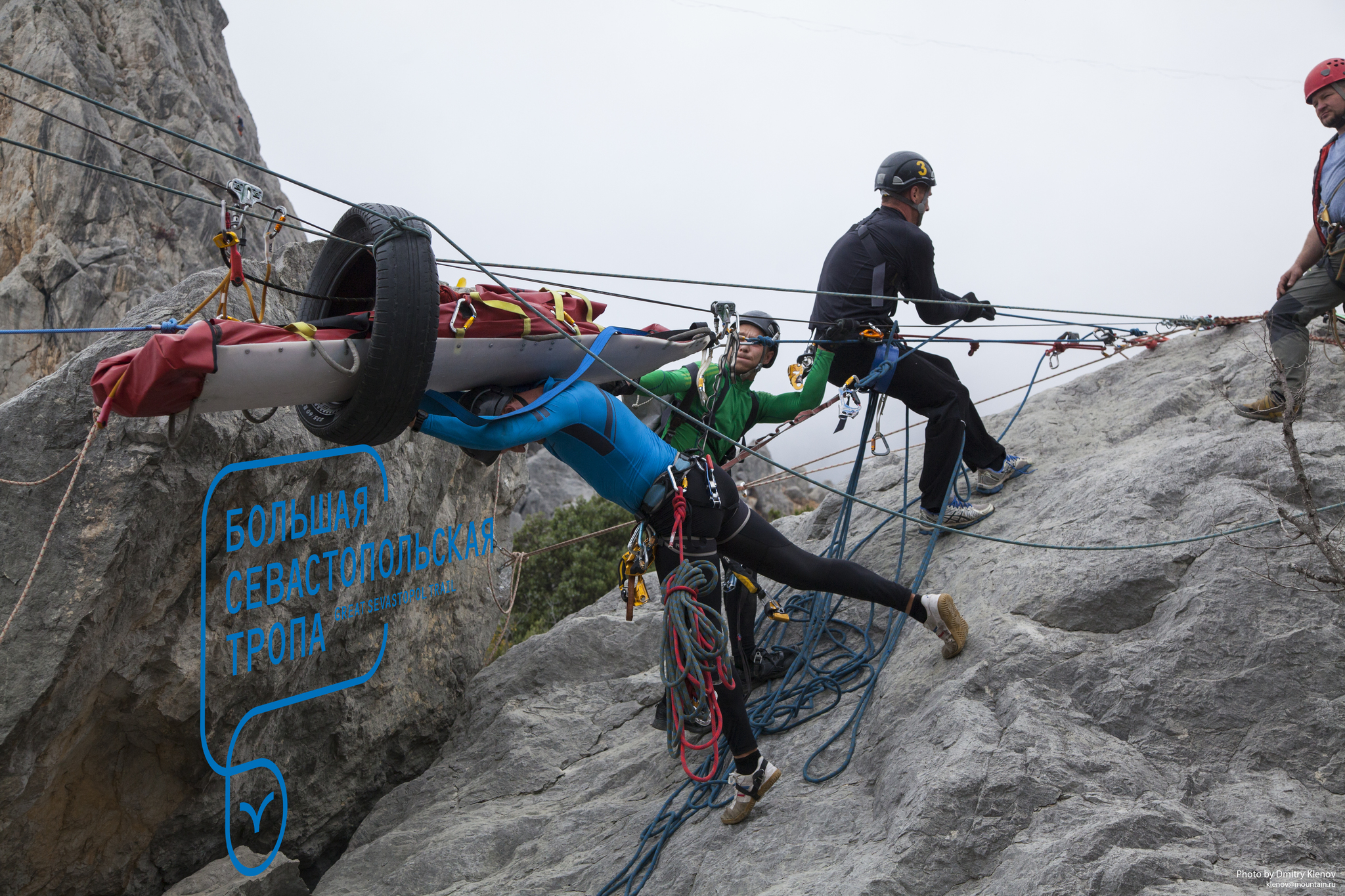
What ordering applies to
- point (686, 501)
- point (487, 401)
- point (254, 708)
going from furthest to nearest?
1. point (254, 708)
2. point (686, 501)
3. point (487, 401)

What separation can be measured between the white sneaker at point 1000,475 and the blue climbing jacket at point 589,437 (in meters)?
2.65

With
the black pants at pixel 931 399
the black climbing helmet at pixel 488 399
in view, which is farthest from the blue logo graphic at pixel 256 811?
the black pants at pixel 931 399

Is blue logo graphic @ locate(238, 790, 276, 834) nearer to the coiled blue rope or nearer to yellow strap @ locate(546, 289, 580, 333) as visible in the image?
the coiled blue rope

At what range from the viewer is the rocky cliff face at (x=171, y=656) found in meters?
4.05

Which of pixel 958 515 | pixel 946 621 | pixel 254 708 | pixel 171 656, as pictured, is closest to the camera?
pixel 946 621

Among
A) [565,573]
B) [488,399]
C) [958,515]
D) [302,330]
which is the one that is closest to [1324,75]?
[958,515]

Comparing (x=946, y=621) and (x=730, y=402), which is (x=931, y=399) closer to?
(x=730, y=402)

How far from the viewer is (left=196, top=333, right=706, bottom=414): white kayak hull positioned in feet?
10.6

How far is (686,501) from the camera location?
4117mm

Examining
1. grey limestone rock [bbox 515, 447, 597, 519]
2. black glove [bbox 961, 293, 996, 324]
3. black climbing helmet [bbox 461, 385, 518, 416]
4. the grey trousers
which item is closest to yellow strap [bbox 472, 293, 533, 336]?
black climbing helmet [bbox 461, 385, 518, 416]

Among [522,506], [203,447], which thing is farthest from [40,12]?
[203,447]

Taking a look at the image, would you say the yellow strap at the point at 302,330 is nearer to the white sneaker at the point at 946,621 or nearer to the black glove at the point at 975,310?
the white sneaker at the point at 946,621

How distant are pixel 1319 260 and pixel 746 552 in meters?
3.75

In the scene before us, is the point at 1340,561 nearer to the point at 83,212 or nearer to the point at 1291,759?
the point at 1291,759
